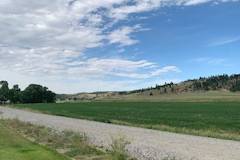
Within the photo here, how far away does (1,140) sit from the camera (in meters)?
23.5

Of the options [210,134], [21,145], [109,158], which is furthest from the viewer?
[210,134]

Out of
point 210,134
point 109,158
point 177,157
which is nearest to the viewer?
point 109,158

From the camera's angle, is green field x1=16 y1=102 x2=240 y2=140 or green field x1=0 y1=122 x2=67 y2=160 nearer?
green field x1=0 y1=122 x2=67 y2=160

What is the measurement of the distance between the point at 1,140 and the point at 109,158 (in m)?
9.36

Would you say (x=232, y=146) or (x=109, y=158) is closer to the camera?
(x=109, y=158)

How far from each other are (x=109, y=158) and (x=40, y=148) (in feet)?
15.0

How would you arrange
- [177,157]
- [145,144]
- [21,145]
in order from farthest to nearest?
[145,144] → [21,145] → [177,157]

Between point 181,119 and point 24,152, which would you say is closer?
point 24,152

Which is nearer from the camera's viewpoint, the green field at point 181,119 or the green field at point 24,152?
the green field at point 24,152

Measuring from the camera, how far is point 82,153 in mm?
17859

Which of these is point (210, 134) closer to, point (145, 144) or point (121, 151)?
point (145, 144)

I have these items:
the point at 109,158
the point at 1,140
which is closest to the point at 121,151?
→ the point at 109,158

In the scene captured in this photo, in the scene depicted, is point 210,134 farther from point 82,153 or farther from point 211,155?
point 82,153

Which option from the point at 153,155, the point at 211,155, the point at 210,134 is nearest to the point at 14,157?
the point at 153,155
